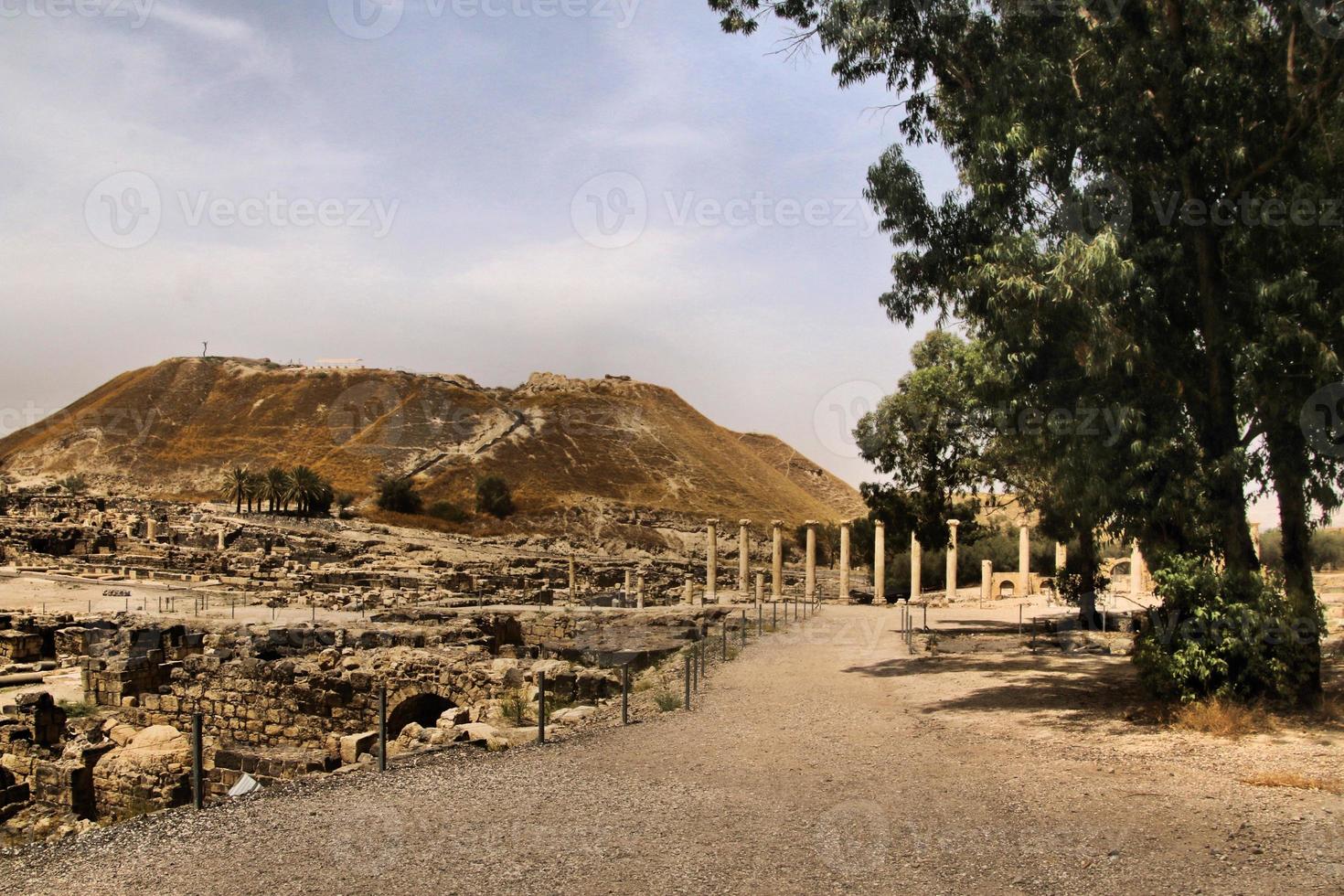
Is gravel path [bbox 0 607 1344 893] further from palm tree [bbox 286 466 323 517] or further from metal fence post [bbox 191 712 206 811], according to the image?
palm tree [bbox 286 466 323 517]

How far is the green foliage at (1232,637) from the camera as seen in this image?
12.8m

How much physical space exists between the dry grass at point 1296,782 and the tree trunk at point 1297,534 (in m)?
3.79

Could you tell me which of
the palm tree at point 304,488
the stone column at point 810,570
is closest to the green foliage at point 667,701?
the stone column at point 810,570

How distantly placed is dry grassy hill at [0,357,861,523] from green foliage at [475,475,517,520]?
261 centimetres

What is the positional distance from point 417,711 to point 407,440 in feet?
357

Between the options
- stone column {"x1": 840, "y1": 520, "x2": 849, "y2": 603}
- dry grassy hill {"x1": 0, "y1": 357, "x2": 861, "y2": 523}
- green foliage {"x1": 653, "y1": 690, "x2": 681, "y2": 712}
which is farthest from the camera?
dry grassy hill {"x1": 0, "y1": 357, "x2": 861, "y2": 523}

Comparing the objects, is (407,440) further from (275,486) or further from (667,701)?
(667,701)

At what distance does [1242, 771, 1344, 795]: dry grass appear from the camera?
373 inches

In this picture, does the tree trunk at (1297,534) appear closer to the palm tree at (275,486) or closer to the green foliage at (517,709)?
the green foliage at (517,709)

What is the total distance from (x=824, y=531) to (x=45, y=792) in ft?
264

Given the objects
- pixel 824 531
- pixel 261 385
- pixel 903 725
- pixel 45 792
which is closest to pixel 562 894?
pixel 903 725

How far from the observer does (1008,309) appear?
44.9ft

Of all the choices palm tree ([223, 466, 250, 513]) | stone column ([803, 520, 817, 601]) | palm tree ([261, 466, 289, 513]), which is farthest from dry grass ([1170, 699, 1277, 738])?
palm tree ([223, 466, 250, 513])

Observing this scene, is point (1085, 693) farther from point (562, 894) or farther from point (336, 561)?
point (336, 561)
